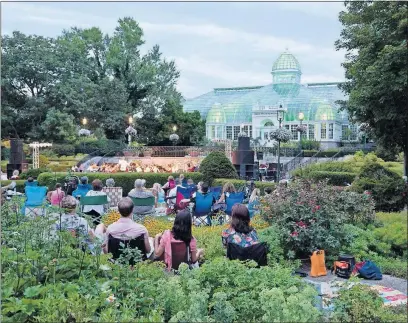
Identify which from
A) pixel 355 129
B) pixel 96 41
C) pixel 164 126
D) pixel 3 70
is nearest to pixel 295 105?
pixel 355 129

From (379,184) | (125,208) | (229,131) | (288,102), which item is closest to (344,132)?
(288,102)

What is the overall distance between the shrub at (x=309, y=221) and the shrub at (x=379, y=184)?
169 cm

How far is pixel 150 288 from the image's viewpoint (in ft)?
11.5

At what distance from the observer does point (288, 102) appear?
1827 inches

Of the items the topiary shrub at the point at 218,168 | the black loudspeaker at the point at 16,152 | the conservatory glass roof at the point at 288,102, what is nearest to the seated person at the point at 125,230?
the topiary shrub at the point at 218,168

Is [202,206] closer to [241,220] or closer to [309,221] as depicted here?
[309,221]

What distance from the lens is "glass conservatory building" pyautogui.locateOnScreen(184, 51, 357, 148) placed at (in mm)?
42938

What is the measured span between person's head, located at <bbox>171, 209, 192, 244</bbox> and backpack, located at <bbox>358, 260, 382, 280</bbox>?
1.98 metres

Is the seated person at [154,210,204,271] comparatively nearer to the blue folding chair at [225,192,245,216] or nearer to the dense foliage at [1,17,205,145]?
the blue folding chair at [225,192,245,216]

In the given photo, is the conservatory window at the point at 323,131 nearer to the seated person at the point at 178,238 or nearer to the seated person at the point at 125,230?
the seated person at the point at 125,230

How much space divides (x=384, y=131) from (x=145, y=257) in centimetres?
620

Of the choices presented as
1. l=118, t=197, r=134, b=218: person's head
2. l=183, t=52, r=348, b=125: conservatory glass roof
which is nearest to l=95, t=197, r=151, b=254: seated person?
l=118, t=197, r=134, b=218: person's head

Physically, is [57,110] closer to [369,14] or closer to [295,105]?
[295,105]

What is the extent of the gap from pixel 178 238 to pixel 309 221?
2.18m
